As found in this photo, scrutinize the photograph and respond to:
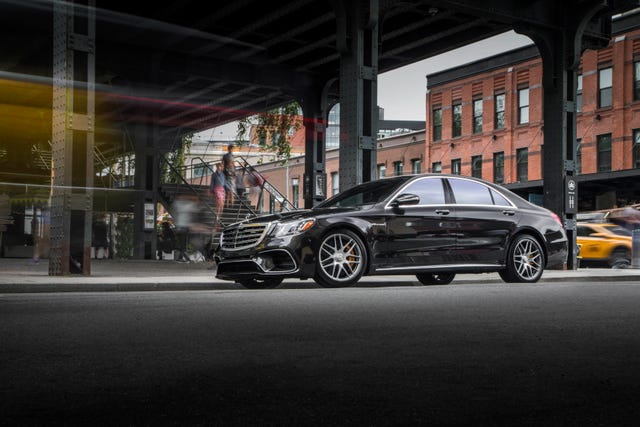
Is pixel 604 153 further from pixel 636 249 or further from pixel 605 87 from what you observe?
pixel 636 249

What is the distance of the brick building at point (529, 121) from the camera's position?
35.4 m

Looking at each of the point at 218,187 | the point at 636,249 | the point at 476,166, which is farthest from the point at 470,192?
the point at 476,166

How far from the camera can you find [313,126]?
24.2 metres

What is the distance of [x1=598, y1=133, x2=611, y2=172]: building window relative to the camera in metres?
36.4

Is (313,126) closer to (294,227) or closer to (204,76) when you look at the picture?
(204,76)

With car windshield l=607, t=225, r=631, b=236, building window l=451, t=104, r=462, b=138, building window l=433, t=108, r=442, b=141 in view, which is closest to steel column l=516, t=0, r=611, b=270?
car windshield l=607, t=225, r=631, b=236

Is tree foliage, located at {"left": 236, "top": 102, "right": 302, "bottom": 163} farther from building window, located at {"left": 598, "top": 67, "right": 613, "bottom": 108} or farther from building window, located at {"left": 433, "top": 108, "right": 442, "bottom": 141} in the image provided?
building window, located at {"left": 433, "top": 108, "right": 442, "bottom": 141}

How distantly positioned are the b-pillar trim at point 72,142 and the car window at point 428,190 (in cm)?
507

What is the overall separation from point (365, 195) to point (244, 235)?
1.94 m

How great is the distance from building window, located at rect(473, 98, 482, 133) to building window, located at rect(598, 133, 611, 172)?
8.46 meters

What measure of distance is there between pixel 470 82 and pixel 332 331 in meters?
40.4

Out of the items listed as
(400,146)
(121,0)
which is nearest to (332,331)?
(121,0)

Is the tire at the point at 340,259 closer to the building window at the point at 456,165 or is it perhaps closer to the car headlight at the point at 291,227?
the car headlight at the point at 291,227

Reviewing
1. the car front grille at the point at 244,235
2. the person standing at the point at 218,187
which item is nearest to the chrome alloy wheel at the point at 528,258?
the car front grille at the point at 244,235
